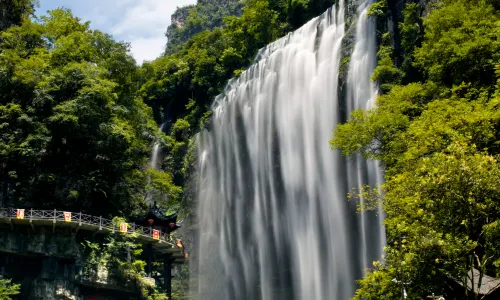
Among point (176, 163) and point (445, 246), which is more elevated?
point (176, 163)

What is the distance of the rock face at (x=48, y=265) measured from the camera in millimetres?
34875

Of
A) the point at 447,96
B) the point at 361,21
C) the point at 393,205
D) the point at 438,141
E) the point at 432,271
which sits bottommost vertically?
the point at 432,271

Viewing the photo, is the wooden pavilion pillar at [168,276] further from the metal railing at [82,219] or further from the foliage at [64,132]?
the foliage at [64,132]

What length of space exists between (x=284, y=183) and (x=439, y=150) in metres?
24.0

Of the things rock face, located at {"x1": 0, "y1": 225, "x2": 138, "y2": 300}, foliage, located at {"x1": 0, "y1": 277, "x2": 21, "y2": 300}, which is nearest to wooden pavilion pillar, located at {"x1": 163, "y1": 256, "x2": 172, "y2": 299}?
rock face, located at {"x1": 0, "y1": 225, "x2": 138, "y2": 300}

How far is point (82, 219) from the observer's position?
120ft

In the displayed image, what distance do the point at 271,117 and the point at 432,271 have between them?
1254 inches

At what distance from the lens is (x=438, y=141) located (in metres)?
21.6

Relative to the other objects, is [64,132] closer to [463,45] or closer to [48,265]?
[48,265]

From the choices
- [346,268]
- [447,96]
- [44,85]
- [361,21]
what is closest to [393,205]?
[447,96]

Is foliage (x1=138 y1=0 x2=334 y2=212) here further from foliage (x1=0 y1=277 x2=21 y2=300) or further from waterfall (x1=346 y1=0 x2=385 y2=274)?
foliage (x1=0 y1=277 x2=21 y2=300)

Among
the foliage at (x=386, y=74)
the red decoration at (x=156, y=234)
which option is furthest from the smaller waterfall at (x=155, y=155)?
the foliage at (x=386, y=74)

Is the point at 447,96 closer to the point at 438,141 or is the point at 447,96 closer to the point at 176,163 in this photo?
the point at 438,141

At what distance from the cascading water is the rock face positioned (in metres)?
12.4
